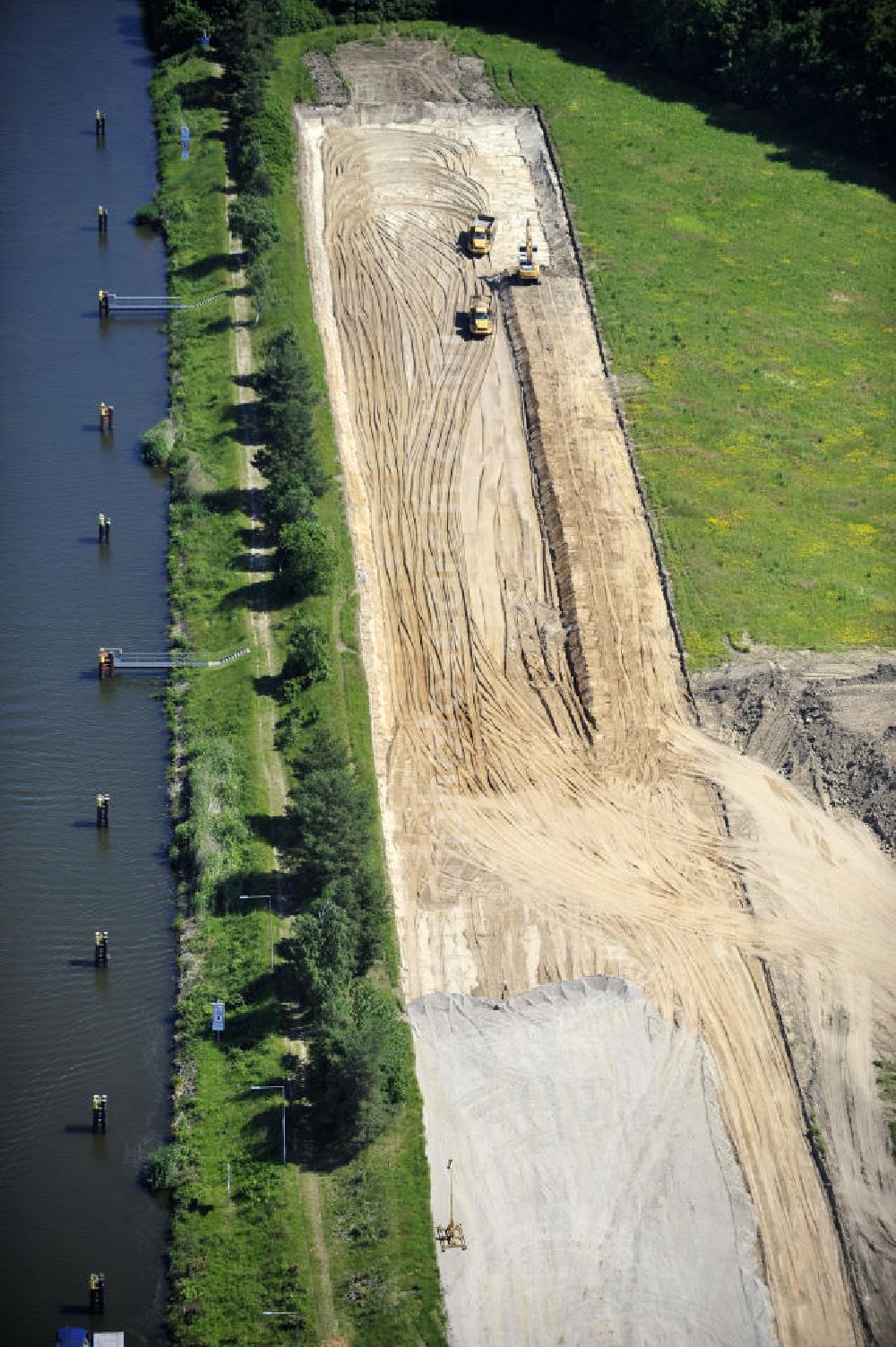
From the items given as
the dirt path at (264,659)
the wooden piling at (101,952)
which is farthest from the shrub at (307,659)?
the wooden piling at (101,952)

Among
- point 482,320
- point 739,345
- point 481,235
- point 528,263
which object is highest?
point 481,235

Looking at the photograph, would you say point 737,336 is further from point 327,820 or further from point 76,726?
point 327,820

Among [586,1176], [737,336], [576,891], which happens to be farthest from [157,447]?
[586,1176]

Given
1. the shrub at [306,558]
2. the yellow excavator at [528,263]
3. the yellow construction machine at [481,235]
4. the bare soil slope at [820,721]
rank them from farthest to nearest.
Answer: the yellow construction machine at [481,235] → the yellow excavator at [528,263] → the shrub at [306,558] → the bare soil slope at [820,721]

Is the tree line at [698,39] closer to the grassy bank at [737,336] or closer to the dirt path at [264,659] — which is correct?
the grassy bank at [737,336]

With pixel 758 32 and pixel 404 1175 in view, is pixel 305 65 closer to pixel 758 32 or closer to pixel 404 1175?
pixel 758 32

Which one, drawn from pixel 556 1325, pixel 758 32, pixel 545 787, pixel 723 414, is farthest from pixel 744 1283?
pixel 758 32
